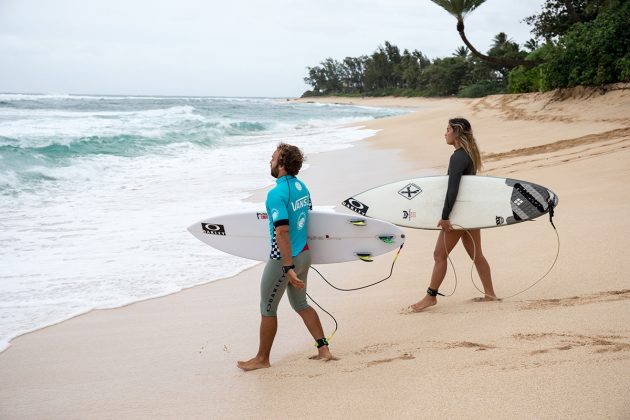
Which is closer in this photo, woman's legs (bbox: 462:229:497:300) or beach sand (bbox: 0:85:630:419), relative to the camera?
beach sand (bbox: 0:85:630:419)

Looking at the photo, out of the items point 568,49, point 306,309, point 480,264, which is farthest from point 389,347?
point 568,49

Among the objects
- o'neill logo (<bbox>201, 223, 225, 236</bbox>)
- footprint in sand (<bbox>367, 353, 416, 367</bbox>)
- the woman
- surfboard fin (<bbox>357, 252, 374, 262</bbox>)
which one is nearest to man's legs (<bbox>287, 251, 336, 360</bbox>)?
footprint in sand (<bbox>367, 353, 416, 367</bbox>)

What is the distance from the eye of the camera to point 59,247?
6336 millimetres

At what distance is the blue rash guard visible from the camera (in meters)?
3.04

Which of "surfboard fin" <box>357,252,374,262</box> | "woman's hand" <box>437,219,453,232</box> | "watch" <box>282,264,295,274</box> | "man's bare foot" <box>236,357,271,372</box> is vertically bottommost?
"man's bare foot" <box>236,357,271,372</box>

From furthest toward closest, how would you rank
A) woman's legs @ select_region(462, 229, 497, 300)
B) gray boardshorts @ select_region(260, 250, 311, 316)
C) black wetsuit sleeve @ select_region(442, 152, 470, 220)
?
A: woman's legs @ select_region(462, 229, 497, 300)
black wetsuit sleeve @ select_region(442, 152, 470, 220)
gray boardshorts @ select_region(260, 250, 311, 316)

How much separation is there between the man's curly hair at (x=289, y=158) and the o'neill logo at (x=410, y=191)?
1.84m

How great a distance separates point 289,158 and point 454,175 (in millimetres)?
1332

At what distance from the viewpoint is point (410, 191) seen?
15.6ft

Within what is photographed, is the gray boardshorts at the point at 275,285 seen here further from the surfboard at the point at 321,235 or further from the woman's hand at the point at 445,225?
the woman's hand at the point at 445,225

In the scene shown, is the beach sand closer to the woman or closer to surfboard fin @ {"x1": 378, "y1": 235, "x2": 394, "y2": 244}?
the woman

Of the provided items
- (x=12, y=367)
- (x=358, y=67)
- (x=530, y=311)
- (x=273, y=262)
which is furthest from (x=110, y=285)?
(x=358, y=67)

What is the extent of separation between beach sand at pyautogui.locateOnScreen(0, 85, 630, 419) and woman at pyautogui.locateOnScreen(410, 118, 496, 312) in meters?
0.14

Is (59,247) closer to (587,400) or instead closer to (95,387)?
(95,387)
